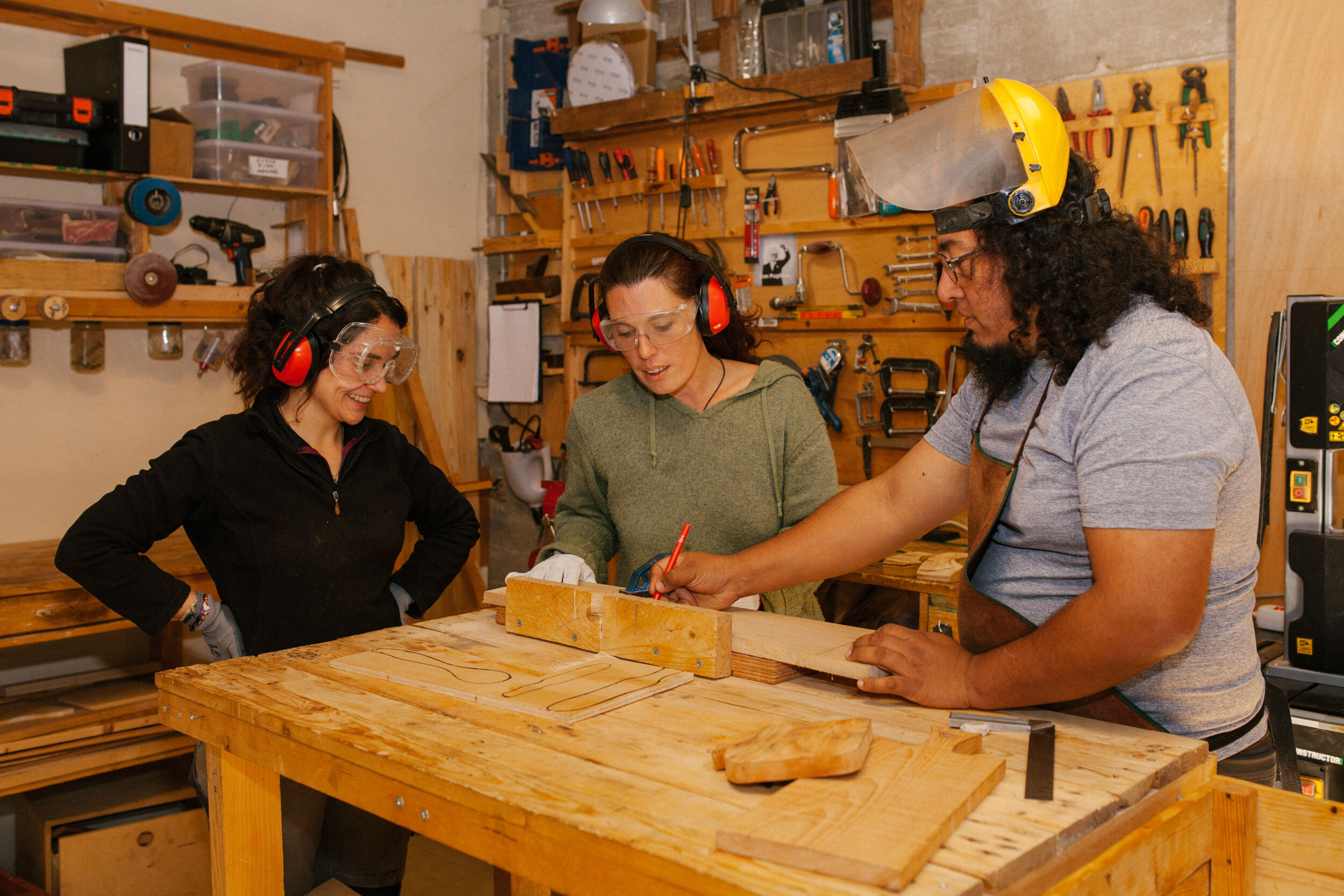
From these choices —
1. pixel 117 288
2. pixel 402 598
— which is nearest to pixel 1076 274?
pixel 402 598

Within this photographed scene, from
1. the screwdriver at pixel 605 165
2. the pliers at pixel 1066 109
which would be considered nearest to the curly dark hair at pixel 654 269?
the pliers at pixel 1066 109

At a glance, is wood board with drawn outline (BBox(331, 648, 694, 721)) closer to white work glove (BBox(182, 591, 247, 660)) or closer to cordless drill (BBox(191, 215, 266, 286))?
white work glove (BBox(182, 591, 247, 660))

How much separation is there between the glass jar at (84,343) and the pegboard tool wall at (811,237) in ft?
6.41

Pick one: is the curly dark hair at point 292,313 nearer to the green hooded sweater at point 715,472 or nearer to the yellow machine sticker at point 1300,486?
the green hooded sweater at point 715,472

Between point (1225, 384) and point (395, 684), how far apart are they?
48.6 inches

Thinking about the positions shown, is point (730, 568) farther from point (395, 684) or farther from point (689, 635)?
point (395, 684)

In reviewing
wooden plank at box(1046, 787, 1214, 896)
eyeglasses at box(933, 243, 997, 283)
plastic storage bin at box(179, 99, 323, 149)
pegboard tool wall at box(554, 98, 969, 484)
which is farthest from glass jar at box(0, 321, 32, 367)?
wooden plank at box(1046, 787, 1214, 896)

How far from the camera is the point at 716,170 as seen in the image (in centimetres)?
445

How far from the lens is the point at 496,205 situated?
Answer: 17.9 feet

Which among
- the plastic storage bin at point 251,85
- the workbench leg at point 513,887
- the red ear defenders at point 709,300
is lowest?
the workbench leg at point 513,887

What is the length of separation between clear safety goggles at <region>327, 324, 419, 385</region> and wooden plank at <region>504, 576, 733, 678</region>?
2.28 feet

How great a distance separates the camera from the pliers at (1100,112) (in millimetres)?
3484

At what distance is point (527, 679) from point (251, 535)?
942mm

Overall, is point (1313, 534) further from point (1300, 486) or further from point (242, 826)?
point (242, 826)
